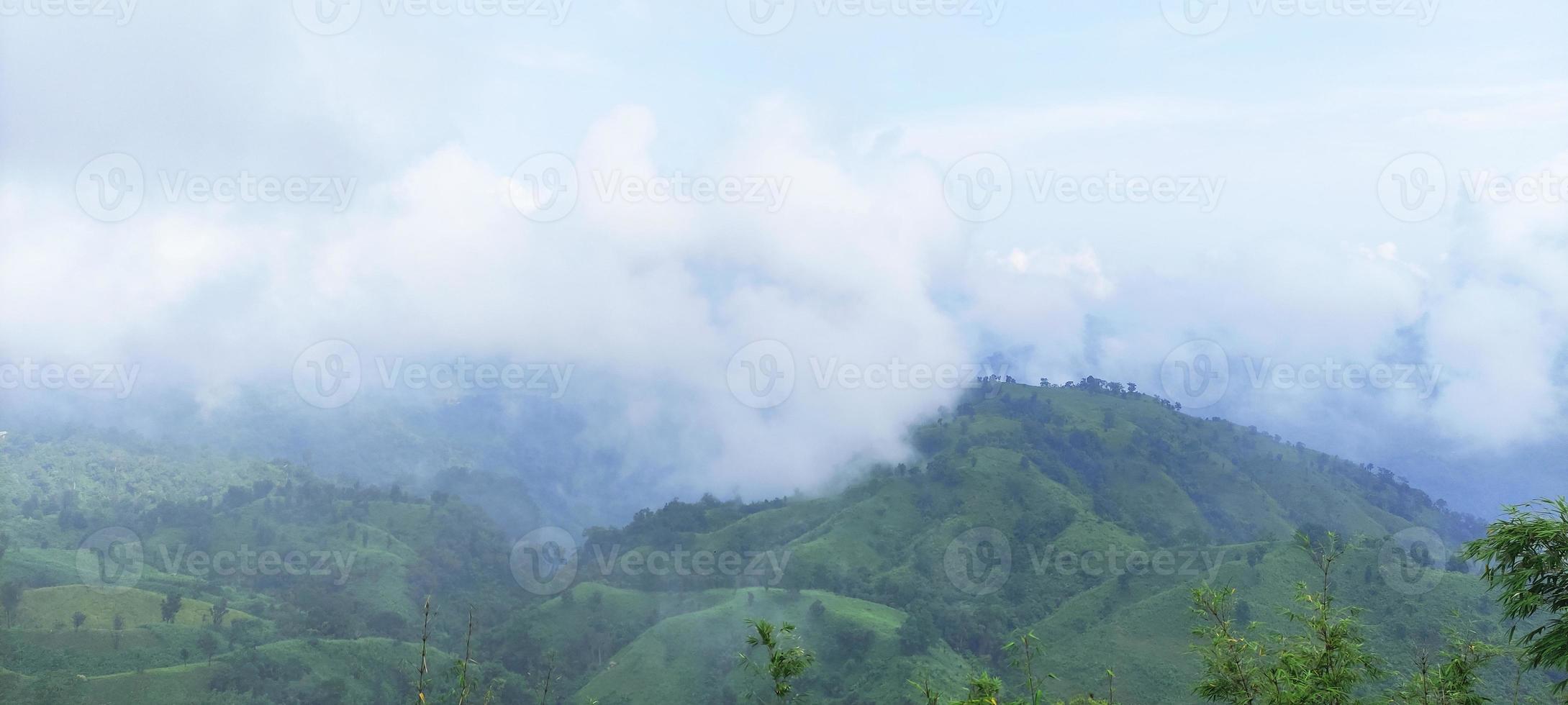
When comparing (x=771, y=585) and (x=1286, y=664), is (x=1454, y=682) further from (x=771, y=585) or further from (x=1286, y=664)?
(x=771, y=585)

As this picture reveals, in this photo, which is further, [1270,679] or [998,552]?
[998,552]

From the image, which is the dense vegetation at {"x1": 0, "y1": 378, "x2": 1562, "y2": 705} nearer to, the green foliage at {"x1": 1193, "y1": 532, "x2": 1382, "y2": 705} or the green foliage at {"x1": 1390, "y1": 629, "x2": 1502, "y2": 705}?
the green foliage at {"x1": 1193, "y1": 532, "x2": 1382, "y2": 705}

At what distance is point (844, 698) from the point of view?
106062 mm

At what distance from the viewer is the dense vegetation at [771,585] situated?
106 m

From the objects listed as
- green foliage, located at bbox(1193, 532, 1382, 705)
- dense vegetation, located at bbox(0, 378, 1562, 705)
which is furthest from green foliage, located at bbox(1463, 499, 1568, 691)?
dense vegetation, located at bbox(0, 378, 1562, 705)

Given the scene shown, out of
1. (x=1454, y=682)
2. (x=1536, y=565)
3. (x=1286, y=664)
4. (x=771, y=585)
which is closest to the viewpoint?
(x=1536, y=565)

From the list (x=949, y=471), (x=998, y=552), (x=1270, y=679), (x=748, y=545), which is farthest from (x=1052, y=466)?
(x=1270, y=679)

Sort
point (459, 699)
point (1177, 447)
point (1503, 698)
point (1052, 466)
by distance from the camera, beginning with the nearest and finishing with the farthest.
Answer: point (459, 699) → point (1503, 698) → point (1052, 466) → point (1177, 447)

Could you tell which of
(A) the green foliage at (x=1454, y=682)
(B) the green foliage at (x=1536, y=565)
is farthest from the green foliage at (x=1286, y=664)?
(B) the green foliage at (x=1536, y=565)

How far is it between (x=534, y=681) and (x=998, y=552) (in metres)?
76.5

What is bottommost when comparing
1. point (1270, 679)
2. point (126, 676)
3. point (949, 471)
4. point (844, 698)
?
point (844, 698)

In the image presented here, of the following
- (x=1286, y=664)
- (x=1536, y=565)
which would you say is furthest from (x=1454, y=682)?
(x=1536, y=565)

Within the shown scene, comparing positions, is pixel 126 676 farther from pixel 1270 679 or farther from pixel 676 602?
pixel 1270 679

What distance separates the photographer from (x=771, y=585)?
14475 centimetres
